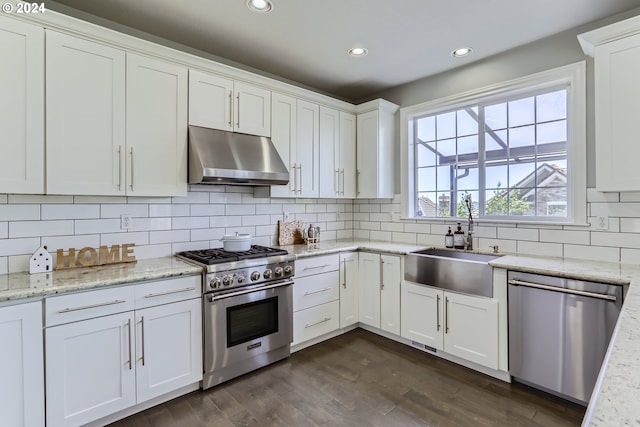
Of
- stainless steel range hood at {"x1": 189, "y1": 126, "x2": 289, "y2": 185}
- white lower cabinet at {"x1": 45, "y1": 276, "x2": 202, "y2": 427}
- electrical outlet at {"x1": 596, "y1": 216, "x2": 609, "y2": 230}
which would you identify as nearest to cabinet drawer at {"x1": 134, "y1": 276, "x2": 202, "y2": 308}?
white lower cabinet at {"x1": 45, "y1": 276, "x2": 202, "y2": 427}

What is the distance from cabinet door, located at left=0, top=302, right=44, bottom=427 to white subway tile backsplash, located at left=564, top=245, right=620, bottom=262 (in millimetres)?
3659

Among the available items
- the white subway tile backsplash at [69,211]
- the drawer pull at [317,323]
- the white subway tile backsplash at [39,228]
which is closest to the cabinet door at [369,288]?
the drawer pull at [317,323]

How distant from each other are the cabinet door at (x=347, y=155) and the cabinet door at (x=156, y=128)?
5.83 feet

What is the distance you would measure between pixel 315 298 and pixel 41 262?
2.09 metres

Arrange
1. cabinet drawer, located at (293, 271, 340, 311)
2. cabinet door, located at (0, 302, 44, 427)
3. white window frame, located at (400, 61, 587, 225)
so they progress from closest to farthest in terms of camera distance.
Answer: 1. cabinet door, located at (0, 302, 44, 427)
2. white window frame, located at (400, 61, 587, 225)
3. cabinet drawer, located at (293, 271, 340, 311)

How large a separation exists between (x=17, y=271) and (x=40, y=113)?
1.04 meters

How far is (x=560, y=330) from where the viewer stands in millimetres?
2201

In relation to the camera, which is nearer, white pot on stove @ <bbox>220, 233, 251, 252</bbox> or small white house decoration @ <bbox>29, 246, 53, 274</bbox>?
small white house decoration @ <bbox>29, 246, 53, 274</bbox>

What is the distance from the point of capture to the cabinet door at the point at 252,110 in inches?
112

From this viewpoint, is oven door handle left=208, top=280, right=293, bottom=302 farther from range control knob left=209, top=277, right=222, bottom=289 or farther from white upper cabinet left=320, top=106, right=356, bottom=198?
white upper cabinet left=320, top=106, right=356, bottom=198

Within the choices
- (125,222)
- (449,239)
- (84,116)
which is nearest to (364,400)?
(449,239)

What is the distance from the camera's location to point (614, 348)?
3.02ft

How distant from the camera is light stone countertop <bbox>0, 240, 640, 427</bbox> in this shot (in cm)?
67

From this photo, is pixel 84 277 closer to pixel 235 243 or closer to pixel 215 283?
pixel 215 283
